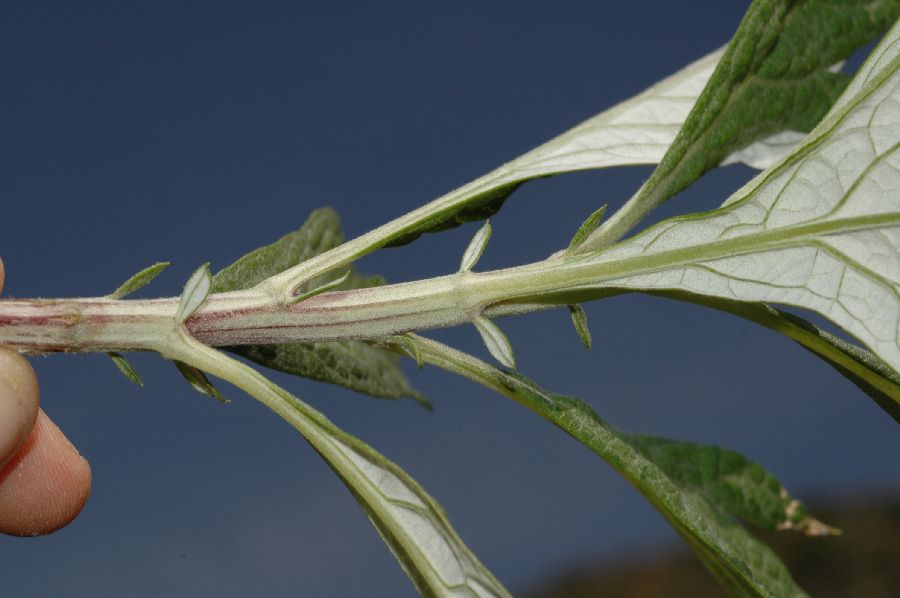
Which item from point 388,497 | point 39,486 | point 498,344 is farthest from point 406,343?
point 39,486

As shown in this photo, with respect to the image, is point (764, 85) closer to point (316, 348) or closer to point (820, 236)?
point (820, 236)

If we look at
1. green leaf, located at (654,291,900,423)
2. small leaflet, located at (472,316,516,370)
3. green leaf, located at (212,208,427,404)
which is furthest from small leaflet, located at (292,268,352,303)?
green leaf, located at (654,291,900,423)

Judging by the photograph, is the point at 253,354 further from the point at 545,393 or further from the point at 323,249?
the point at 545,393

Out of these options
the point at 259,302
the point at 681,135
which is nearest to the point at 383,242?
the point at 259,302

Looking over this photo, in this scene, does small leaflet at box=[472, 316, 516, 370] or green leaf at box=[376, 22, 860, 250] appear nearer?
small leaflet at box=[472, 316, 516, 370]

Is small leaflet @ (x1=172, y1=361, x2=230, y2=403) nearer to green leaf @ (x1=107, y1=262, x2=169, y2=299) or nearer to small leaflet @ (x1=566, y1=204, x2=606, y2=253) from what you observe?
green leaf @ (x1=107, y1=262, x2=169, y2=299)
